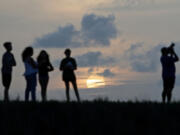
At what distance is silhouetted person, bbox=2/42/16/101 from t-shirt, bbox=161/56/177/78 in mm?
4843

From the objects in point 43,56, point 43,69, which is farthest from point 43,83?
point 43,56

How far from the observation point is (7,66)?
16.2 m

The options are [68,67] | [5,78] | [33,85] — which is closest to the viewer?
[33,85]

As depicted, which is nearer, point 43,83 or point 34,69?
point 34,69

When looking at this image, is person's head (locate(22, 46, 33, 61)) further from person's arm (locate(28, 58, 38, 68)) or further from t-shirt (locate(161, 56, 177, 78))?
t-shirt (locate(161, 56, 177, 78))

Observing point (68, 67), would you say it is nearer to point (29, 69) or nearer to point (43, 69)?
point (43, 69)
